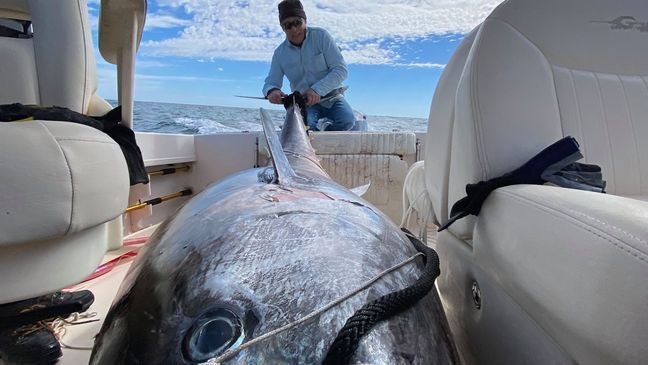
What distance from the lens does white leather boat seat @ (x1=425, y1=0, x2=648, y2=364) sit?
51 cm

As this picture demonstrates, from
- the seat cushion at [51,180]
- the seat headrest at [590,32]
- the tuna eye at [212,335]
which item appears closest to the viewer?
the tuna eye at [212,335]

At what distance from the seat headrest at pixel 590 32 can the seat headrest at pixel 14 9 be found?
167cm

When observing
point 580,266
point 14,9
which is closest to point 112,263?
point 14,9

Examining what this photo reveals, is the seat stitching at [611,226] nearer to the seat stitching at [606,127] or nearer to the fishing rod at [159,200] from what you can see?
the seat stitching at [606,127]

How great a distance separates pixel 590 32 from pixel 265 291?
128cm

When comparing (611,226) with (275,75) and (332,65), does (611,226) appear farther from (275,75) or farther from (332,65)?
(275,75)

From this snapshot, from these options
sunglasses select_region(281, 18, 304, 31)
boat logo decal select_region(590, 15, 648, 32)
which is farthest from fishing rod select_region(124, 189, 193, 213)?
boat logo decal select_region(590, 15, 648, 32)

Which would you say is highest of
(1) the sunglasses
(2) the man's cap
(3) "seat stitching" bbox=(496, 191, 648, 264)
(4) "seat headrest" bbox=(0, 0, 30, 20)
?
(2) the man's cap

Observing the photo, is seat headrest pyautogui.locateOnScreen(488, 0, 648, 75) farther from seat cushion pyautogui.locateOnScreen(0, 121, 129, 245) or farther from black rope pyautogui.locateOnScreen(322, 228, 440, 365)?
seat cushion pyautogui.locateOnScreen(0, 121, 129, 245)

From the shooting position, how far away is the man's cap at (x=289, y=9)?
361 cm

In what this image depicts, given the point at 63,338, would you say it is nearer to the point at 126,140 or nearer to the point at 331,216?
the point at 126,140

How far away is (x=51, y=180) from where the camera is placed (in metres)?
0.81

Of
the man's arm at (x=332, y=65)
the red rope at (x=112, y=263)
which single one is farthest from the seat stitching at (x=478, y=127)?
the man's arm at (x=332, y=65)

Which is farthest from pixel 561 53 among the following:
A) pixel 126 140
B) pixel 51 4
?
pixel 51 4
